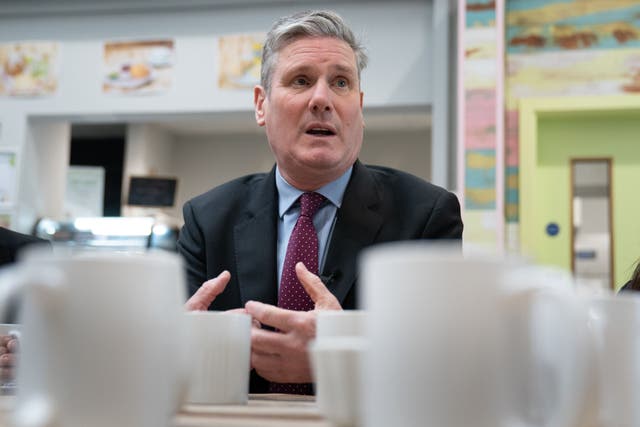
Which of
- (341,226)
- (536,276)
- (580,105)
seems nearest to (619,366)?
(536,276)

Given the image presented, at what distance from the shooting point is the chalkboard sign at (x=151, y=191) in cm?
394

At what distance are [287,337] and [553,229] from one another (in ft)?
10.9

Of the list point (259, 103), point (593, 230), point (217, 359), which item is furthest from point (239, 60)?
point (217, 359)

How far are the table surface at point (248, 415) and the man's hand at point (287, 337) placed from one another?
0.43 feet

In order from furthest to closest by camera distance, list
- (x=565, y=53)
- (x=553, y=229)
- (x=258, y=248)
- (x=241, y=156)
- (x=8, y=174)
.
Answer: (x=241, y=156) < (x=8, y=174) < (x=565, y=53) < (x=553, y=229) < (x=258, y=248)

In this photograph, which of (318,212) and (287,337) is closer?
(287,337)

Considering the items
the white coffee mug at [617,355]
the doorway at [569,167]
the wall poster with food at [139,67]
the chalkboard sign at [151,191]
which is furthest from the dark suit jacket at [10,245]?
the wall poster with food at [139,67]

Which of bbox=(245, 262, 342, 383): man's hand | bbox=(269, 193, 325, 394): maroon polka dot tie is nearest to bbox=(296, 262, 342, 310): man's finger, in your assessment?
bbox=(245, 262, 342, 383): man's hand

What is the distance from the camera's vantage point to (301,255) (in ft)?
5.37

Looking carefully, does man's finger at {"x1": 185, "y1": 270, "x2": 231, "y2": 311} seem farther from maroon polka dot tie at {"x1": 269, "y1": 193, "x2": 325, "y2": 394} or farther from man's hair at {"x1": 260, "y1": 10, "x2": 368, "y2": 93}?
man's hair at {"x1": 260, "y1": 10, "x2": 368, "y2": 93}

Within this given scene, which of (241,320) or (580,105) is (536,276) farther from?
(580,105)

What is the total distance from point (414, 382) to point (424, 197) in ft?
4.28

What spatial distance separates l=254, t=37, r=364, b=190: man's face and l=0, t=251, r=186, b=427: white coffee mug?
128cm

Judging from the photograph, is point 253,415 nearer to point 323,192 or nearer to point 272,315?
point 272,315
